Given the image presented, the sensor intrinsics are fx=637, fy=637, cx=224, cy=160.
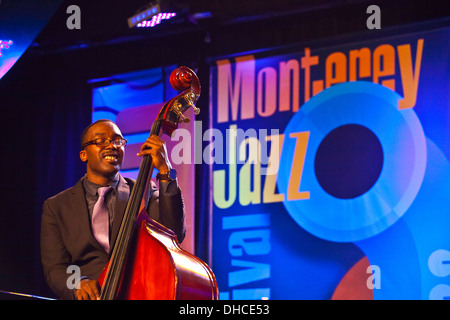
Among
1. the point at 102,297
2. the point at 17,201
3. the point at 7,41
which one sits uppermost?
the point at 7,41

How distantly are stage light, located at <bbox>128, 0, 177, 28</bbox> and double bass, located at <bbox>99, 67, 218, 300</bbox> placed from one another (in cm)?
276

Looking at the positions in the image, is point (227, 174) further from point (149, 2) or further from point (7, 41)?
point (7, 41)

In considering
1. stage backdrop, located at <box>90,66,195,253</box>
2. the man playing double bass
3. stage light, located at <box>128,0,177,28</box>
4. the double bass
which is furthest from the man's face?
stage backdrop, located at <box>90,66,195,253</box>

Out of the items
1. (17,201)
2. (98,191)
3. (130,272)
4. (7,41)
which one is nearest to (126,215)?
(130,272)

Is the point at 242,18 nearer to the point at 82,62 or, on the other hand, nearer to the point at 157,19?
the point at 157,19

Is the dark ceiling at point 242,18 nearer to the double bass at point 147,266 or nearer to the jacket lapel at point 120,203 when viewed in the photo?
the jacket lapel at point 120,203

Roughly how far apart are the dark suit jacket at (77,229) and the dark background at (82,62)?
8.44 ft

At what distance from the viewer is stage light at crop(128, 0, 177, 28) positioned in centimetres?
471

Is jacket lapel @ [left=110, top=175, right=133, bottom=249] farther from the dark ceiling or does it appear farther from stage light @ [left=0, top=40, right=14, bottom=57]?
the dark ceiling

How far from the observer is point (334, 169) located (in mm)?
4758

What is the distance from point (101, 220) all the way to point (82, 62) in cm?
366

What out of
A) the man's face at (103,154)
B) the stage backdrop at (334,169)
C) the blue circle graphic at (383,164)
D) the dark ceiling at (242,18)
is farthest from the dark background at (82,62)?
the man's face at (103,154)

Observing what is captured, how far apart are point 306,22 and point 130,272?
3.53 m

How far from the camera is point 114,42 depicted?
5.84 meters
